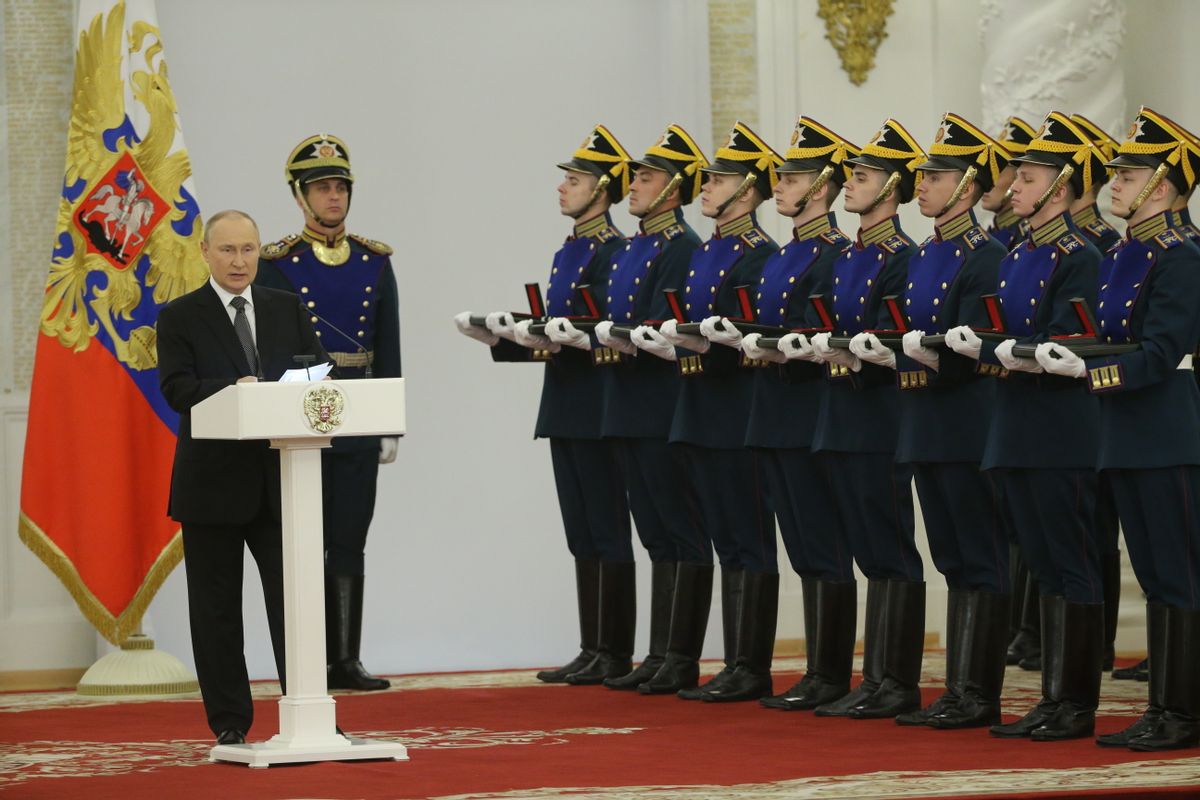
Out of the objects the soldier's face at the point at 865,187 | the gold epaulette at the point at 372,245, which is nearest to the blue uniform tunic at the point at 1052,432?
the soldier's face at the point at 865,187

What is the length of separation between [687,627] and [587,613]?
64 cm

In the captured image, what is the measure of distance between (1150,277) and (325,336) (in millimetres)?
3196

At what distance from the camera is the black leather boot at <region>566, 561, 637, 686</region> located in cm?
733

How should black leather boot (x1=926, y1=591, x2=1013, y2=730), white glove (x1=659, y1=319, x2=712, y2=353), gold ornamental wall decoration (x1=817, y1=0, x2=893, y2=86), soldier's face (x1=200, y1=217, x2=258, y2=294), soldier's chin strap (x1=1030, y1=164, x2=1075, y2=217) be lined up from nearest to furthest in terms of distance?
1. soldier's face (x1=200, y1=217, x2=258, y2=294)
2. soldier's chin strap (x1=1030, y1=164, x2=1075, y2=217)
3. black leather boot (x1=926, y1=591, x2=1013, y2=730)
4. white glove (x1=659, y1=319, x2=712, y2=353)
5. gold ornamental wall decoration (x1=817, y1=0, x2=893, y2=86)

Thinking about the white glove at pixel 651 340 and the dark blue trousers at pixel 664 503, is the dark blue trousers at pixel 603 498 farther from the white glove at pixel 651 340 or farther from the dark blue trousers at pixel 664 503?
the white glove at pixel 651 340

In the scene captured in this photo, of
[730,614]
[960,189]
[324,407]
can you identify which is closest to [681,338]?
[730,614]

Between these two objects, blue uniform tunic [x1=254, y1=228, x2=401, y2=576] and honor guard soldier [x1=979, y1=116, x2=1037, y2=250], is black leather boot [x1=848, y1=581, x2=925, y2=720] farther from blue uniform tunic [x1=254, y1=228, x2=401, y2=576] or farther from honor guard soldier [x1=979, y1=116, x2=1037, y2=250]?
blue uniform tunic [x1=254, y1=228, x2=401, y2=576]

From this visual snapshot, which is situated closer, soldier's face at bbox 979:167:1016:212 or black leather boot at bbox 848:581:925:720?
black leather boot at bbox 848:581:925:720

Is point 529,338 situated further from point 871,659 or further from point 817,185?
point 871,659

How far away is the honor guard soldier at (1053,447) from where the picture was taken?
5484 millimetres

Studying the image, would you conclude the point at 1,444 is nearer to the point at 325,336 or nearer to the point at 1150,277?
the point at 325,336

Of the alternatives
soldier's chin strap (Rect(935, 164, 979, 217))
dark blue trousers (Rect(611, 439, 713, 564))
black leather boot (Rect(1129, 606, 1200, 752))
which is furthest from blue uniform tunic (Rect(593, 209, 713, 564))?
black leather boot (Rect(1129, 606, 1200, 752))

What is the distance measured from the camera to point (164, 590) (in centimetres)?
838

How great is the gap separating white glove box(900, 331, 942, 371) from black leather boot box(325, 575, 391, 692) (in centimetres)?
257
